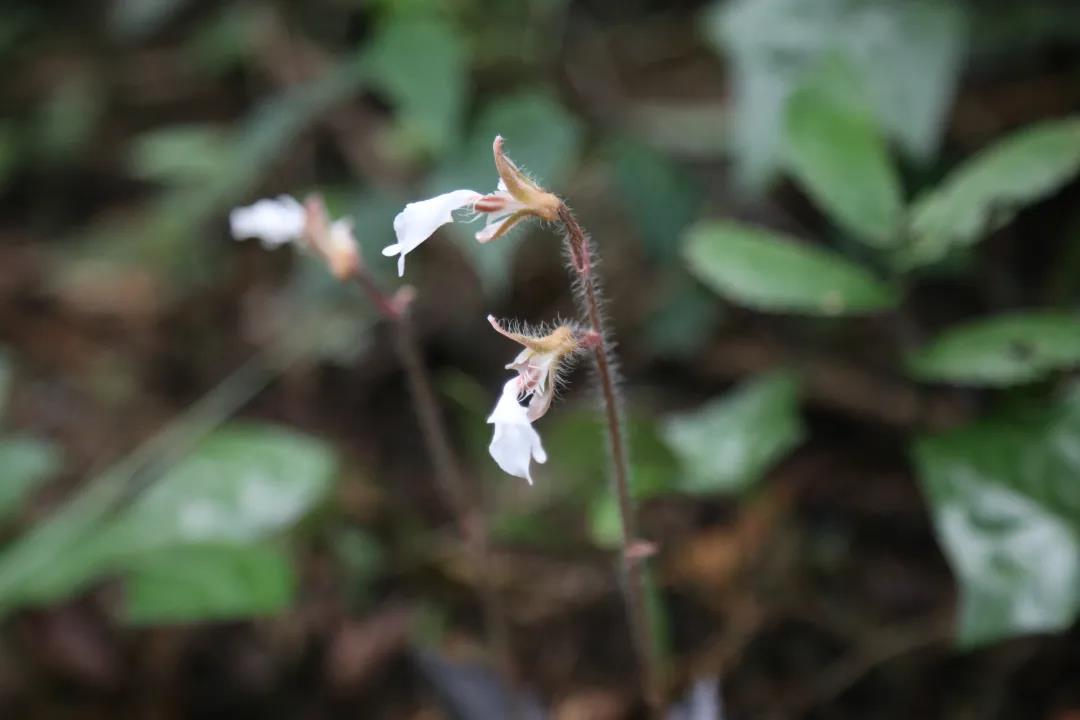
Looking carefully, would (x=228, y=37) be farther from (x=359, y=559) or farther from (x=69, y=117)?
(x=359, y=559)

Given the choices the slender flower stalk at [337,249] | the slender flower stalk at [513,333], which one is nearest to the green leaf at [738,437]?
the slender flower stalk at [337,249]

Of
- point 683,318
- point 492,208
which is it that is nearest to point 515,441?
point 492,208

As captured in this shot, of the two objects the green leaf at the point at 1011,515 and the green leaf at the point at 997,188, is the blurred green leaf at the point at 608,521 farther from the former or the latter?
the green leaf at the point at 997,188

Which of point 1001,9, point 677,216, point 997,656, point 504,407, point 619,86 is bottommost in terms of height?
point 997,656

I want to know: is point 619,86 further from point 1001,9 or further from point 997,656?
point 997,656

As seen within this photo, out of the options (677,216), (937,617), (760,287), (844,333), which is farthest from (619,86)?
(937,617)

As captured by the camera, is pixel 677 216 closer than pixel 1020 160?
No
